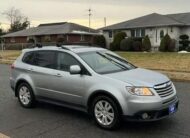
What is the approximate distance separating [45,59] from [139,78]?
103 inches

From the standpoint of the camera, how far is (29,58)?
28.4 feet

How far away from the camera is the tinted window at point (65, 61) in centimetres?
736

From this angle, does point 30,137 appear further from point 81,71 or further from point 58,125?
point 81,71

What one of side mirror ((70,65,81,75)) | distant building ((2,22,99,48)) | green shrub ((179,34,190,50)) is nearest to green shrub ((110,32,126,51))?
green shrub ((179,34,190,50))

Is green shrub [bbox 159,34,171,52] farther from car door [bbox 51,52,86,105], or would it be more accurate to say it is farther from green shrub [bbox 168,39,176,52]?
car door [bbox 51,52,86,105]

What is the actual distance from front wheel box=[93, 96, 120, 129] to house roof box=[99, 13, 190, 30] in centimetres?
3233

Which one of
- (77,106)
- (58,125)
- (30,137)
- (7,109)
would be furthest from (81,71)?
(7,109)

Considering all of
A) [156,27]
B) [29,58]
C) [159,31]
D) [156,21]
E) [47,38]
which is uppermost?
[156,21]

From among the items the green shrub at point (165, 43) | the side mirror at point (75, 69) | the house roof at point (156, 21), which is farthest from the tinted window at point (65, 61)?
the house roof at point (156, 21)

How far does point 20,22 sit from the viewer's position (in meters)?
93.5

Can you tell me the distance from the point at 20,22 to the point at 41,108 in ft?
289

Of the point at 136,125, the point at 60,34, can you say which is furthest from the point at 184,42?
the point at 136,125

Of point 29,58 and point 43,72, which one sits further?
point 29,58

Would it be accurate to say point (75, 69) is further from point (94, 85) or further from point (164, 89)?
point (164, 89)
